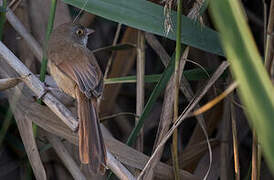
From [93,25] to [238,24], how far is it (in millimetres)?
3218

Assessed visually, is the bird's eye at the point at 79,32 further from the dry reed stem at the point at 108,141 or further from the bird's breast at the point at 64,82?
the dry reed stem at the point at 108,141

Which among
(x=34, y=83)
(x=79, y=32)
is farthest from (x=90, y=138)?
(x=79, y=32)

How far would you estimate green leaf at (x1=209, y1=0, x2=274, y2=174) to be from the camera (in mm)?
1123

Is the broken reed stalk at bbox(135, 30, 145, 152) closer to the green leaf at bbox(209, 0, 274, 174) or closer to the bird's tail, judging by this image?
the bird's tail

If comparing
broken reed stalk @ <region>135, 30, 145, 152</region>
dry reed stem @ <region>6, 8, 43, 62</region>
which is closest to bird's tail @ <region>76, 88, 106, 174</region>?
broken reed stalk @ <region>135, 30, 145, 152</region>

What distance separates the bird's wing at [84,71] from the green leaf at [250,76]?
5.08 feet

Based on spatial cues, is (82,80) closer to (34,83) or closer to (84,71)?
(84,71)

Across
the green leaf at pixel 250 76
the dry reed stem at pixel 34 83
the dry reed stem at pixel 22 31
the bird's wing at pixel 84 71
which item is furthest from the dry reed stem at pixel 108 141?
the green leaf at pixel 250 76

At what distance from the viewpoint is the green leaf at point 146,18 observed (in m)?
2.55

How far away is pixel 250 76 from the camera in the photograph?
3.87 ft

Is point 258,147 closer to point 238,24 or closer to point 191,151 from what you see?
point 191,151

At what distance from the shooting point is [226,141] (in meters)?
3.20

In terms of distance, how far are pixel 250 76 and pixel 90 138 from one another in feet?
4.27

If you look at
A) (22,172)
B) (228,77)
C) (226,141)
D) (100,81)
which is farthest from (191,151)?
(22,172)
